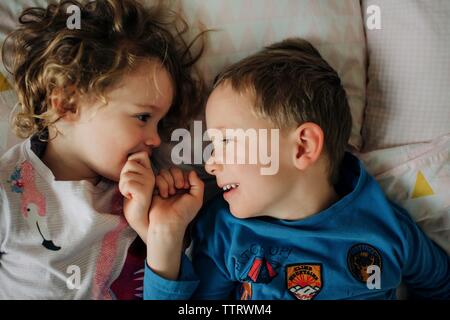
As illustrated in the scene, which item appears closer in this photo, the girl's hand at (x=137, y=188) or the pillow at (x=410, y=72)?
the girl's hand at (x=137, y=188)

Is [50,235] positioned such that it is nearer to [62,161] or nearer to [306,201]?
[62,161]

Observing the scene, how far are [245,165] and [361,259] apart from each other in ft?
1.05

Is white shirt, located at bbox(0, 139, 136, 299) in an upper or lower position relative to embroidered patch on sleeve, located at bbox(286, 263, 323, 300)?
upper

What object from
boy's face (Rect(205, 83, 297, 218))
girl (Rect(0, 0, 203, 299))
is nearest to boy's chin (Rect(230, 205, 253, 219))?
boy's face (Rect(205, 83, 297, 218))

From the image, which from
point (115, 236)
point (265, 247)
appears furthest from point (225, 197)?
point (115, 236)

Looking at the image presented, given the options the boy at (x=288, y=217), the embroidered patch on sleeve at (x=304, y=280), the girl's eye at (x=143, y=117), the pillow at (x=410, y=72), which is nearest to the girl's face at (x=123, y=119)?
the girl's eye at (x=143, y=117)

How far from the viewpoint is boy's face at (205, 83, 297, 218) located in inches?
37.9

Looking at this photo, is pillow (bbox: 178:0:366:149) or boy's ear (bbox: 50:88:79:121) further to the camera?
pillow (bbox: 178:0:366:149)

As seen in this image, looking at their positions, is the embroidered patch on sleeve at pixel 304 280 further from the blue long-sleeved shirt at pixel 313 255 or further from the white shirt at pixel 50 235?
the white shirt at pixel 50 235

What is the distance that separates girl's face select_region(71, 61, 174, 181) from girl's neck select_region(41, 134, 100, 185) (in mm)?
27

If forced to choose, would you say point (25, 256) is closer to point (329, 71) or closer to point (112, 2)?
point (112, 2)

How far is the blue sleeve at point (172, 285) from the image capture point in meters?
0.98

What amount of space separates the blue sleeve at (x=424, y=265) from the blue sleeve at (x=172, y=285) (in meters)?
0.47

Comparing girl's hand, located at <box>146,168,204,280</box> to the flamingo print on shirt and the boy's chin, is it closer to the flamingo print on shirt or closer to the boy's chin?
the boy's chin
